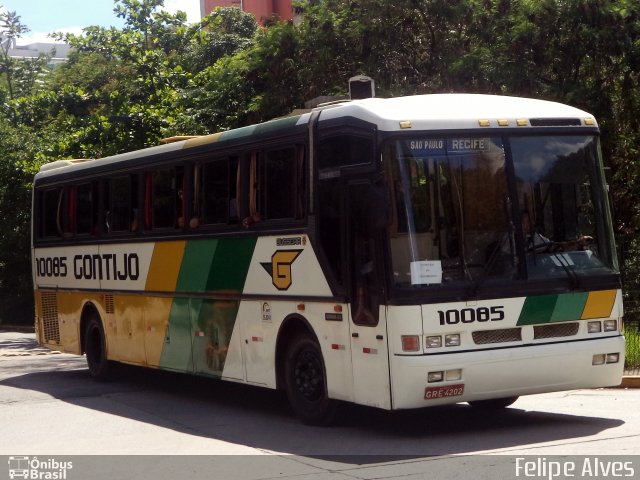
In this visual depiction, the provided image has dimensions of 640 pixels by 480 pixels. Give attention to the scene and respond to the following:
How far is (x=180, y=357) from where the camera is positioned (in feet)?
47.5

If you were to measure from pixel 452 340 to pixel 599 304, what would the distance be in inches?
Result: 66.3

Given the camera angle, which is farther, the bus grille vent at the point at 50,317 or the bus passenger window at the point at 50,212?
the bus grille vent at the point at 50,317

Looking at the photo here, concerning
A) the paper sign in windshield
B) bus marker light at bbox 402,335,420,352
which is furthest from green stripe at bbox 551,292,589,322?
bus marker light at bbox 402,335,420,352

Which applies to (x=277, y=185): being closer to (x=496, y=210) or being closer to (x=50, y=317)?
(x=496, y=210)

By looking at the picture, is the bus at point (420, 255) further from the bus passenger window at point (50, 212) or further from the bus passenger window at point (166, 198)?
the bus passenger window at point (50, 212)

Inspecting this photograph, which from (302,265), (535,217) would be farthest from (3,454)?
(535,217)

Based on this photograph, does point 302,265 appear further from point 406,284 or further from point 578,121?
point 578,121

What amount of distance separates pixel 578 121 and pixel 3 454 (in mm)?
6515

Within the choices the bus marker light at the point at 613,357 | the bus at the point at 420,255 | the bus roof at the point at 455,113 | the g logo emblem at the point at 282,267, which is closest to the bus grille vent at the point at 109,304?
the bus at the point at 420,255

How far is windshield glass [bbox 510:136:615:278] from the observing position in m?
10.6

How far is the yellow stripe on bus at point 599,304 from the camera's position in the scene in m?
10.7

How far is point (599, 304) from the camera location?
10773 millimetres

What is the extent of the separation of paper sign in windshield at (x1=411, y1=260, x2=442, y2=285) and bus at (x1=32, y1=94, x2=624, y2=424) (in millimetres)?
13

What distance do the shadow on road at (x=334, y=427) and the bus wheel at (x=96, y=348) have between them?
0.83 meters
